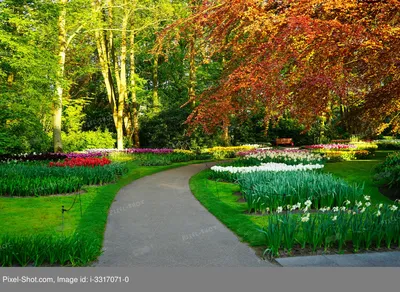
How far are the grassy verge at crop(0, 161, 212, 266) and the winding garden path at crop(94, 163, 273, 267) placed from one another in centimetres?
24

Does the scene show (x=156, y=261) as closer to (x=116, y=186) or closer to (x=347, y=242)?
(x=347, y=242)

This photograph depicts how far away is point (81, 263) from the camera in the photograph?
13.8 feet

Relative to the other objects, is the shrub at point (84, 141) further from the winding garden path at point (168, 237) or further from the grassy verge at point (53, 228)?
the winding garden path at point (168, 237)

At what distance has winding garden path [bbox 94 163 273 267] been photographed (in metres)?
4.44

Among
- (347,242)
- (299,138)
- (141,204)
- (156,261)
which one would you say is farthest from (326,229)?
(299,138)

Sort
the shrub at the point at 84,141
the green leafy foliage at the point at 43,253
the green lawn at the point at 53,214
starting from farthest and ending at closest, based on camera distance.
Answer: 1. the shrub at the point at 84,141
2. the green lawn at the point at 53,214
3. the green leafy foliage at the point at 43,253

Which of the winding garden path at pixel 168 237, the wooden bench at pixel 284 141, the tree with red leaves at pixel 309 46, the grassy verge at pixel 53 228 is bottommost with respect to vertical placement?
the winding garden path at pixel 168 237

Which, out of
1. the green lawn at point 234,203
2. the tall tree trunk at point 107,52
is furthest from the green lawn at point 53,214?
the tall tree trunk at point 107,52

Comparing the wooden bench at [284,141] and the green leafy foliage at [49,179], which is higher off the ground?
the wooden bench at [284,141]

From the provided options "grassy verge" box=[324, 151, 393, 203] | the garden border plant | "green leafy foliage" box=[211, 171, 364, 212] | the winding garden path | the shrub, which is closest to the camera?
the winding garden path

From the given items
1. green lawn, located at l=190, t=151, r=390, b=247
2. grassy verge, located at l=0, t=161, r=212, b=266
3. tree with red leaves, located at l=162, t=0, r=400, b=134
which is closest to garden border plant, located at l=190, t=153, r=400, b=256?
green lawn, located at l=190, t=151, r=390, b=247

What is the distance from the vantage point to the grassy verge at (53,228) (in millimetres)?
4156

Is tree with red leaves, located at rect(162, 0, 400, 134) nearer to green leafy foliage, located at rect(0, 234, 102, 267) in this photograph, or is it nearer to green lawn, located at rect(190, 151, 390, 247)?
green lawn, located at rect(190, 151, 390, 247)

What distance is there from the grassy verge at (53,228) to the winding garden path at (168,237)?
241 mm
